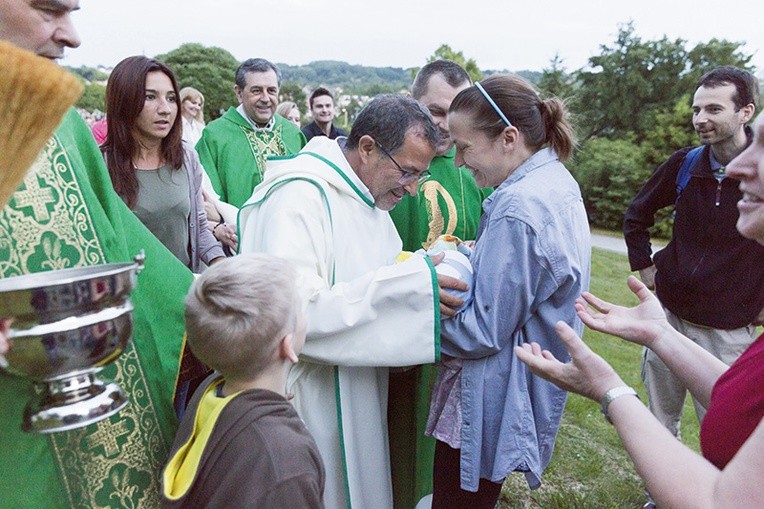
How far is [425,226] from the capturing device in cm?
387

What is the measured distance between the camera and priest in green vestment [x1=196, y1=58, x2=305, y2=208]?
5.82 meters

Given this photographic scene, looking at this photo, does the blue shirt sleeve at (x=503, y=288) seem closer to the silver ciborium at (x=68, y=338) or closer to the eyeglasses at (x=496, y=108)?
the eyeglasses at (x=496, y=108)

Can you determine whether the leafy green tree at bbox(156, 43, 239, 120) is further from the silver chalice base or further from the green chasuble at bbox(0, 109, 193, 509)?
the silver chalice base

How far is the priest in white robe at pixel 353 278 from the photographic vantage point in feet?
7.57

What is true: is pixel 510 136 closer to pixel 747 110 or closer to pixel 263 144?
pixel 747 110

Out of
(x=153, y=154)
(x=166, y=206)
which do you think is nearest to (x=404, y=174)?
(x=166, y=206)

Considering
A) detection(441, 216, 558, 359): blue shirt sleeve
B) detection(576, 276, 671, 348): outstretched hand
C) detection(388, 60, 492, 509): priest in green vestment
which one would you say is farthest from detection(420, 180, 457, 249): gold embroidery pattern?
detection(576, 276, 671, 348): outstretched hand

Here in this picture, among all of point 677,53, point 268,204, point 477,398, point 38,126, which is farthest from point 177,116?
point 677,53

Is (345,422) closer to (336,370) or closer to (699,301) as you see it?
(336,370)

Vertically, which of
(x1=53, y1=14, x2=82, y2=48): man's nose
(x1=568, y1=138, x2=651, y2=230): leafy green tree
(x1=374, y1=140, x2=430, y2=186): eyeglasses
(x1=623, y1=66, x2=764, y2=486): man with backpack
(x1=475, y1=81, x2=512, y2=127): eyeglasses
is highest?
(x1=53, y1=14, x2=82, y2=48): man's nose

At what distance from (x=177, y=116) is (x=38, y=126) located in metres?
3.01

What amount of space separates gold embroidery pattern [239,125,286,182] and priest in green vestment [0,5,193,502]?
402 cm

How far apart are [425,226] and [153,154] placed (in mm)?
1792

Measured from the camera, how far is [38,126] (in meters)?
1.23
